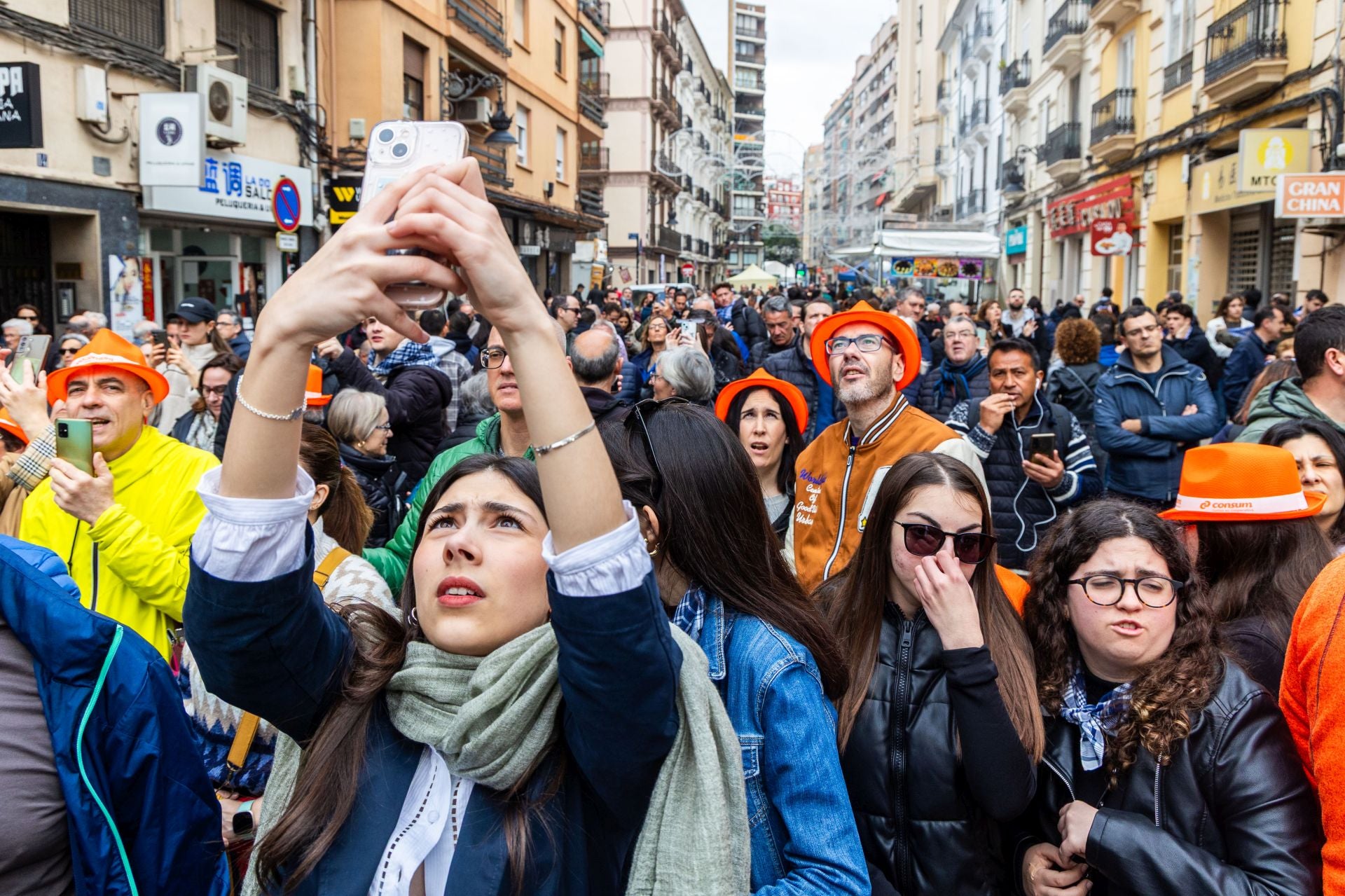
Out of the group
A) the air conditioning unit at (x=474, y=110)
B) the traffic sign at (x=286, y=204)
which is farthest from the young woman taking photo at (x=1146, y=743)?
the air conditioning unit at (x=474, y=110)

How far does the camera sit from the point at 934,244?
22.4 meters

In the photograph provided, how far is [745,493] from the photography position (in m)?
2.36

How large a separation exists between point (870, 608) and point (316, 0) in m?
16.2

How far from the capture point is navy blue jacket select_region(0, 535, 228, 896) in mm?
2074

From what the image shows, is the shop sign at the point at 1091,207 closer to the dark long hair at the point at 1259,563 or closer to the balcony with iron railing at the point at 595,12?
the balcony with iron railing at the point at 595,12

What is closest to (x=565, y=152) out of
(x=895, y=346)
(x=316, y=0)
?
(x=316, y=0)

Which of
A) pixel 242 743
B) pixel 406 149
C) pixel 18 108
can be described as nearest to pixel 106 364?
pixel 242 743

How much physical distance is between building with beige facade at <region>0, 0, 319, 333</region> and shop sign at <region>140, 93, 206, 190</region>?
18mm

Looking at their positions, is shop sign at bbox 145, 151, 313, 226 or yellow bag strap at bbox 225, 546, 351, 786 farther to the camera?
shop sign at bbox 145, 151, 313, 226

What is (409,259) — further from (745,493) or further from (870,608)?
(870,608)

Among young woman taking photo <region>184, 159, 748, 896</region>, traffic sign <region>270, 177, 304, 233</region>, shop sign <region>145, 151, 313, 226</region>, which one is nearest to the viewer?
young woman taking photo <region>184, 159, 748, 896</region>

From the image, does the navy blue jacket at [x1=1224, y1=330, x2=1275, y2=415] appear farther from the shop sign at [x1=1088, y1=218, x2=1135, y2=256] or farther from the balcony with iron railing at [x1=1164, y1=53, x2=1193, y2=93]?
the balcony with iron railing at [x1=1164, y1=53, x2=1193, y2=93]

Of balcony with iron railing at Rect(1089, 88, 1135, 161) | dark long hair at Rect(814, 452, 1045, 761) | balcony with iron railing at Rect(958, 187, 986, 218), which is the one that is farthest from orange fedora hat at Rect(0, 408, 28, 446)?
balcony with iron railing at Rect(958, 187, 986, 218)

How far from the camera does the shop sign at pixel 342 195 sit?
1547 cm
